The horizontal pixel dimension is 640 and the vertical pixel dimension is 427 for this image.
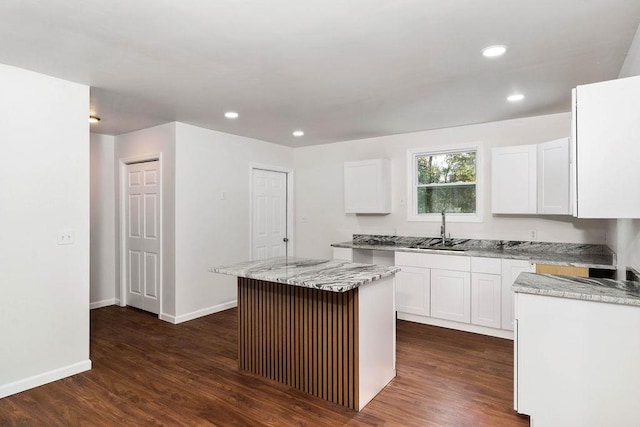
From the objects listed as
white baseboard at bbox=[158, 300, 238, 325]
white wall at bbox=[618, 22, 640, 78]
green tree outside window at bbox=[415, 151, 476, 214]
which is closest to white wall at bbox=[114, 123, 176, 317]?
white baseboard at bbox=[158, 300, 238, 325]

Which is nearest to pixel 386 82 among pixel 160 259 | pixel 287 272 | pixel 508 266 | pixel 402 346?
pixel 287 272

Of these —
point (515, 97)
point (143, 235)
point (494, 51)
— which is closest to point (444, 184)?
point (515, 97)

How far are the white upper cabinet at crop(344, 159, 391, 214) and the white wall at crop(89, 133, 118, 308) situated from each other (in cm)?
330

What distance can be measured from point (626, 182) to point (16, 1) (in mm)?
3216

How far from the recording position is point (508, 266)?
369cm

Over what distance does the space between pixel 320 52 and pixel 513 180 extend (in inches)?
105

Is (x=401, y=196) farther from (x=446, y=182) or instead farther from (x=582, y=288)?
(x=582, y=288)

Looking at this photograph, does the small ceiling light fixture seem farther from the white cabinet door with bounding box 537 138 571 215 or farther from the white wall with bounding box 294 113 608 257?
the white wall with bounding box 294 113 608 257

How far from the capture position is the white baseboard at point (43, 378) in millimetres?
2629

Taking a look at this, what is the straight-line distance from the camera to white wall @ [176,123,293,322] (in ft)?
14.1

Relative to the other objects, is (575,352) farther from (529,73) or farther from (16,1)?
(16,1)

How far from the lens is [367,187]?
4945mm

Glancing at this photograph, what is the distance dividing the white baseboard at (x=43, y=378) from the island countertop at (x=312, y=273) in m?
1.47

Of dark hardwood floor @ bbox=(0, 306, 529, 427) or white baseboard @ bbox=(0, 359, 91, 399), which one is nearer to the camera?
dark hardwood floor @ bbox=(0, 306, 529, 427)
